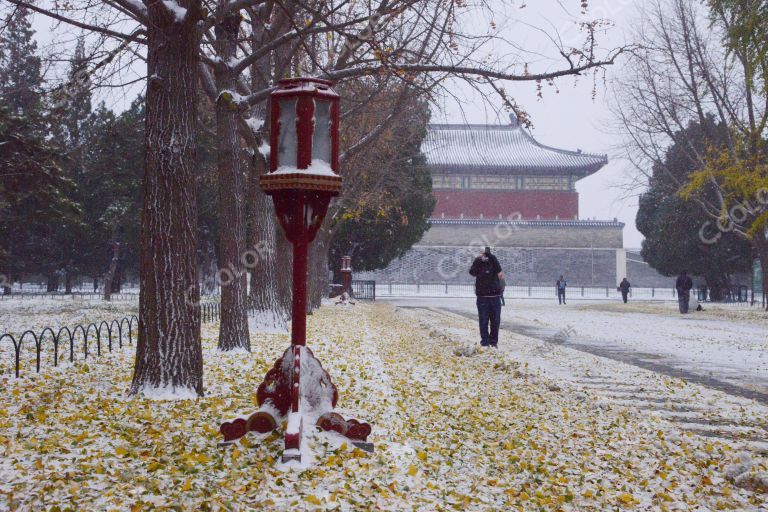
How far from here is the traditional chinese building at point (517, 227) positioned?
55.3 metres

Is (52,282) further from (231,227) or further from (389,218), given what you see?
(231,227)

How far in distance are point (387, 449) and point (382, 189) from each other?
21.0m

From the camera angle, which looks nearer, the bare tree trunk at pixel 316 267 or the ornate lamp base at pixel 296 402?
the ornate lamp base at pixel 296 402

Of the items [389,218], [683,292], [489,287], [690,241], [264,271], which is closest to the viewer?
[489,287]

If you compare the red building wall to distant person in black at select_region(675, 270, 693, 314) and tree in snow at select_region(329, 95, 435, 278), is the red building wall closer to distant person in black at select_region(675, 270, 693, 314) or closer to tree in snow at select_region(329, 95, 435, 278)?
tree in snow at select_region(329, 95, 435, 278)

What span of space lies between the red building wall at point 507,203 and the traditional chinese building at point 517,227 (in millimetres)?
84

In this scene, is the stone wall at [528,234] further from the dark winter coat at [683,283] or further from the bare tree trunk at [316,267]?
the bare tree trunk at [316,267]

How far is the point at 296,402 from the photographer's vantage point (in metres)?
4.50

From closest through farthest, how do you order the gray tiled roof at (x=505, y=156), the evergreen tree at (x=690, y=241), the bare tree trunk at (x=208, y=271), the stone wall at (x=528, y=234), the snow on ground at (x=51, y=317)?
the snow on ground at (x=51, y=317) → the evergreen tree at (x=690, y=241) → the bare tree trunk at (x=208, y=271) → the stone wall at (x=528, y=234) → the gray tiled roof at (x=505, y=156)

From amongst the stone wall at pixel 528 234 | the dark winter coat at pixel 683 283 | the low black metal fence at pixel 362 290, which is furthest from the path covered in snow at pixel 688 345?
the stone wall at pixel 528 234

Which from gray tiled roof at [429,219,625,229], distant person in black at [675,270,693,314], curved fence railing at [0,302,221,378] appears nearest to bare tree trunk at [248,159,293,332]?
curved fence railing at [0,302,221,378]

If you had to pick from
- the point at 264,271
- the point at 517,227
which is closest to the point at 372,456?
the point at 264,271

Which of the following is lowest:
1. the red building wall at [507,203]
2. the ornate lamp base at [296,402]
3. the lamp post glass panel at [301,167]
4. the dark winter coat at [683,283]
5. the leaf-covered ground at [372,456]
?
the leaf-covered ground at [372,456]

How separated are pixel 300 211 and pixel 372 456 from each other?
1.75m
